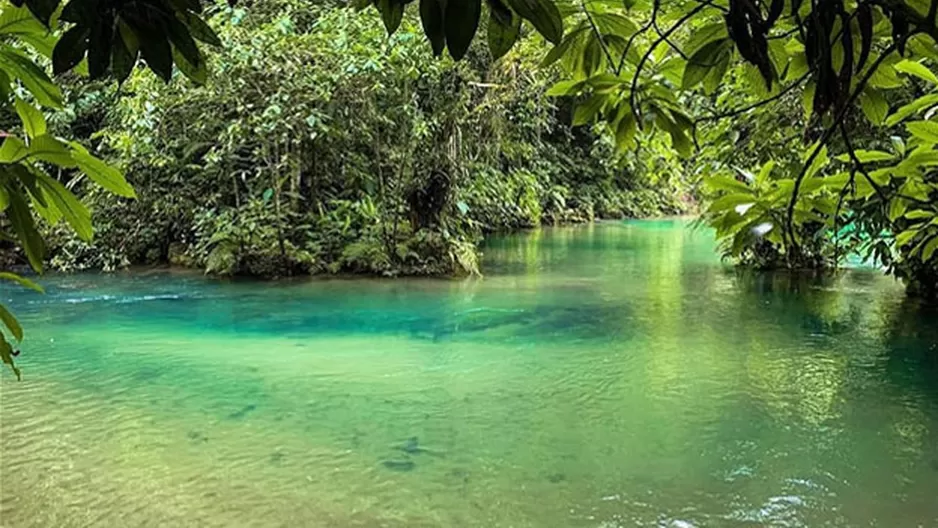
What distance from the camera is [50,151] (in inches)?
35.2

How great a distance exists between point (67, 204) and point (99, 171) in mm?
62

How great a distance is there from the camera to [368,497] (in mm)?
3205

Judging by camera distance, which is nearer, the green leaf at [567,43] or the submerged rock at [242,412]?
the green leaf at [567,43]

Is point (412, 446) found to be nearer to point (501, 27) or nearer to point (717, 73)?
point (717, 73)

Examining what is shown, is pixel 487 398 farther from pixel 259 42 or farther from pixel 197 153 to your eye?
pixel 197 153

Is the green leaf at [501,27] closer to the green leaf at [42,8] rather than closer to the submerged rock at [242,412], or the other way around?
the green leaf at [42,8]

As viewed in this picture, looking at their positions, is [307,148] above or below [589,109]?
above

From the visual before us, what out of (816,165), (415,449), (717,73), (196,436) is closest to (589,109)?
(717,73)

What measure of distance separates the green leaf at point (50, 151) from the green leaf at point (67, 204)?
1.2 inches

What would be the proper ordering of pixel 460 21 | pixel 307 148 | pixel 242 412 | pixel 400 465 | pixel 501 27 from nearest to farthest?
pixel 460 21
pixel 501 27
pixel 400 465
pixel 242 412
pixel 307 148

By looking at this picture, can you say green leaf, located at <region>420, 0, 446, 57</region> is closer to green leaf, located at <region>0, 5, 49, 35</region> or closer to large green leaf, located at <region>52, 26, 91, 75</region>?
large green leaf, located at <region>52, 26, 91, 75</region>

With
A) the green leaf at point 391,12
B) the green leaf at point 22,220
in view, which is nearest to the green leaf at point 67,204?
the green leaf at point 22,220

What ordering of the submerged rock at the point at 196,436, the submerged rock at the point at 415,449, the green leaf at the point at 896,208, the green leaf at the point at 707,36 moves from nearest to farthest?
the green leaf at the point at 707,36
the green leaf at the point at 896,208
the submerged rock at the point at 415,449
the submerged rock at the point at 196,436

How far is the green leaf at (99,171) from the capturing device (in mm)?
905
